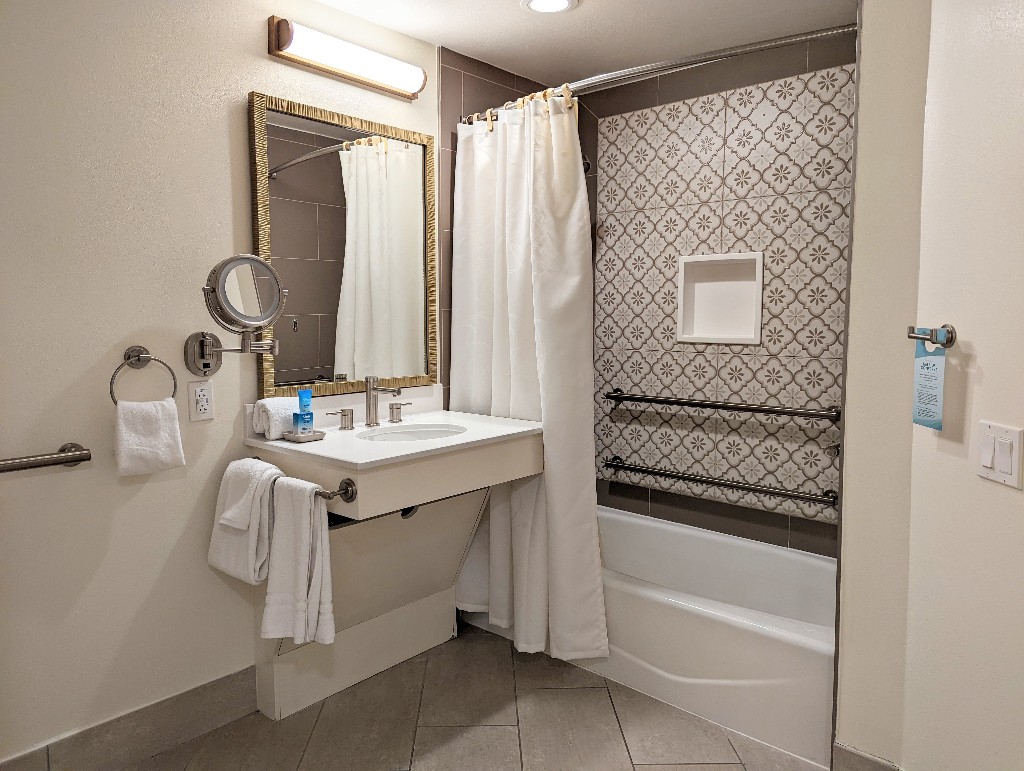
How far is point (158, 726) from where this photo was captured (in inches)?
82.4

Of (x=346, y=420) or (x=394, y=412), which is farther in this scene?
(x=394, y=412)

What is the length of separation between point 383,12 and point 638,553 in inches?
93.3

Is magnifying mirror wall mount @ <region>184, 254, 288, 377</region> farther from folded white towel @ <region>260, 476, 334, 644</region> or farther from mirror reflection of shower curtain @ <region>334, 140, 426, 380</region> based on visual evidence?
folded white towel @ <region>260, 476, 334, 644</region>

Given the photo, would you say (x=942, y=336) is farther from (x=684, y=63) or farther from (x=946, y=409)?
(x=684, y=63)

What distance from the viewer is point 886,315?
1.79 metres

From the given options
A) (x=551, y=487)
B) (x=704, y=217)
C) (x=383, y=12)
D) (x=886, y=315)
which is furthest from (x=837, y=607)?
(x=383, y=12)

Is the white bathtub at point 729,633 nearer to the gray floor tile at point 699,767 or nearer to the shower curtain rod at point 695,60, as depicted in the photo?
the gray floor tile at point 699,767

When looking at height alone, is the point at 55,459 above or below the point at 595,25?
below

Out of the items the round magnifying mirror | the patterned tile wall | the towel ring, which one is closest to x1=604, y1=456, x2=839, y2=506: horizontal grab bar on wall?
the patterned tile wall

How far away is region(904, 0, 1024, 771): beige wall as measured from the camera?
4.22 feet

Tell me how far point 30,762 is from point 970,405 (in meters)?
2.42

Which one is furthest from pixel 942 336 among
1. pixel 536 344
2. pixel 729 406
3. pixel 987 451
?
pixel 729 406

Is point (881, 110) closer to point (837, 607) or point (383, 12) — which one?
point (837, 607)

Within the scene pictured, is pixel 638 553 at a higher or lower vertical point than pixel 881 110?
lower
